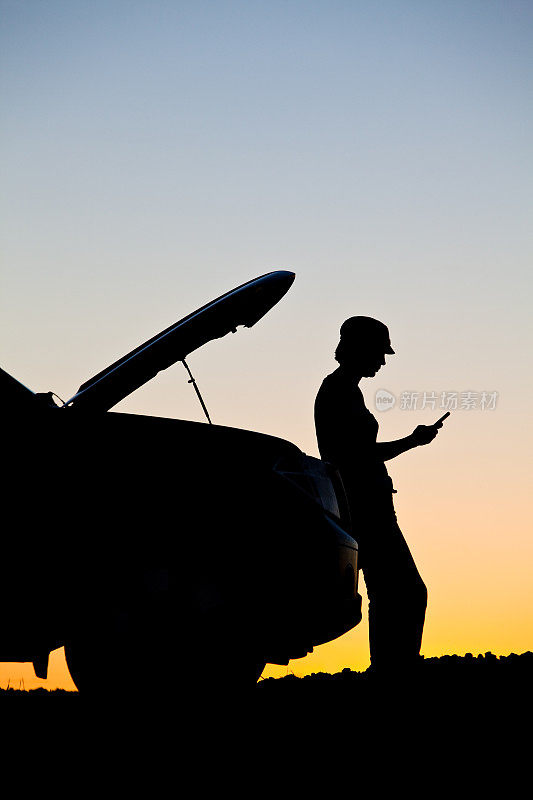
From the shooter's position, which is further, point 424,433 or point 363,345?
point 363,345

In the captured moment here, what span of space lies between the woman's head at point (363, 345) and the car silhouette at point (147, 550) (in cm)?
238

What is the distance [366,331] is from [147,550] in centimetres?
291

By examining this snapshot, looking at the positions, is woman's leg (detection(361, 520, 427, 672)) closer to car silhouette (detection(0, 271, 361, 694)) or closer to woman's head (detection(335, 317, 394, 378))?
woman's head (detection(335, 317, 394, 378))

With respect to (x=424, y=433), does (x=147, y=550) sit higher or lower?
lower

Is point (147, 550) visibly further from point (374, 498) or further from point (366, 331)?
point (366, 331)

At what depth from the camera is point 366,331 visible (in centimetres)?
659

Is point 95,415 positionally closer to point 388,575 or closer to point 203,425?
point 203,425

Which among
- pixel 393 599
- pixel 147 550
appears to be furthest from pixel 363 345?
pixel 147 550

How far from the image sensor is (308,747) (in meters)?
4.13

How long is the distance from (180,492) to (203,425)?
0.31 metres

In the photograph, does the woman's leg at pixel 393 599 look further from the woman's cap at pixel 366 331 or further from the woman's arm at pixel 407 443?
the woman's cap at pixel 366 331

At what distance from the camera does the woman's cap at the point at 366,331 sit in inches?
260

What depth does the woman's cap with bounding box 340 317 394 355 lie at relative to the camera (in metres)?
6.59

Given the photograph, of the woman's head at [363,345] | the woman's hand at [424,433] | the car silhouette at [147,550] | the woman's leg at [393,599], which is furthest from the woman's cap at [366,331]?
the car silhouette at [147,550]
